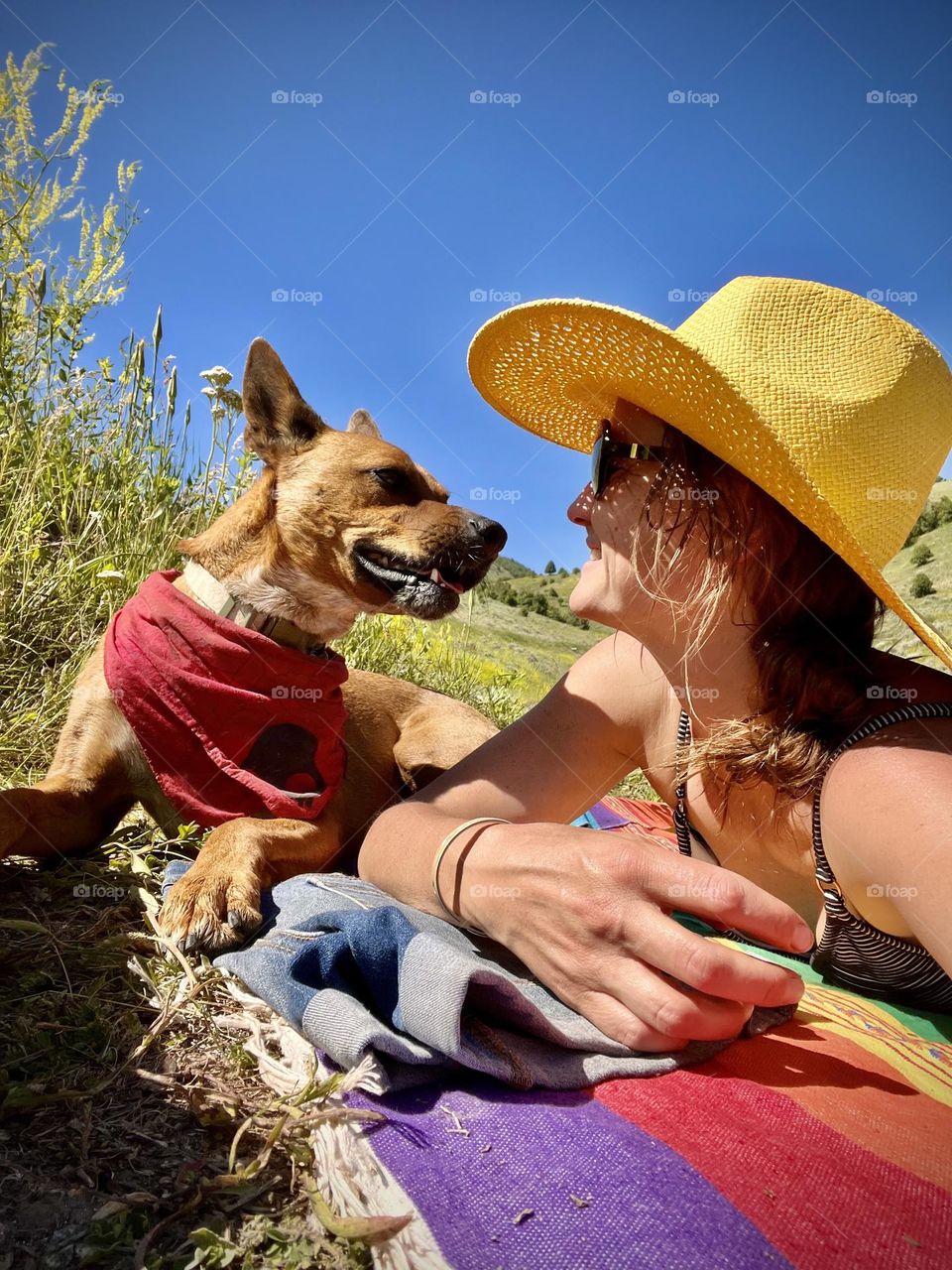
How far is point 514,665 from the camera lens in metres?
7.61

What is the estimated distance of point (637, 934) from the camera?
119 cm

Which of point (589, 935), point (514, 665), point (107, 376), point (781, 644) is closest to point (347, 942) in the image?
point (589, 935)

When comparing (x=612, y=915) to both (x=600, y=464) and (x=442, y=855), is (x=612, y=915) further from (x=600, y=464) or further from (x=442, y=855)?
(x=600, y=464)

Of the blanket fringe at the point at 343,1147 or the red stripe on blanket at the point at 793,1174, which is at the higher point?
the red stripe on blanket at the point at 793,1174

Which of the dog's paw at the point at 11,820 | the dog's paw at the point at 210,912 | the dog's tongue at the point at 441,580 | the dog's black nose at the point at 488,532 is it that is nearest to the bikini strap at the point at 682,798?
the dog's paw at the point at 210,912

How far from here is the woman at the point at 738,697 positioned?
1.23 m

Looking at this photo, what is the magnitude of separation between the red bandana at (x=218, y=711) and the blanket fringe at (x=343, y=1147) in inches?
35.4

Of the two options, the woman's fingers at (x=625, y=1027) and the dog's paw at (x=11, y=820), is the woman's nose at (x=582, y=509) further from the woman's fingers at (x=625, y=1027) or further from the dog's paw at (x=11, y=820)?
the dog's paw at (x=11, y=820)

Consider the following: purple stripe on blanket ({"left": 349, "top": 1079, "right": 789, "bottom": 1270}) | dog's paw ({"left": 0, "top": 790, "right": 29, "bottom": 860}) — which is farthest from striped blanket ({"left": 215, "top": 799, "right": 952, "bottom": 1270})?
dog's paw ({"left": 0, "top": 790, "right": 29, "bottom": 860})

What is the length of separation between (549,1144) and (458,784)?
1027mm

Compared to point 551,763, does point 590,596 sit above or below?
above

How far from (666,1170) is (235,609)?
2.07 m

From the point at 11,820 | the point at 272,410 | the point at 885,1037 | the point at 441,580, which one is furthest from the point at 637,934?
the point at 272,410

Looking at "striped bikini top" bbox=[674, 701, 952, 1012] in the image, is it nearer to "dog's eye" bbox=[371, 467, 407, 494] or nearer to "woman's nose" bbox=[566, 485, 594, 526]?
"woman's nose" bbox=[566, 485, 594, 526]
